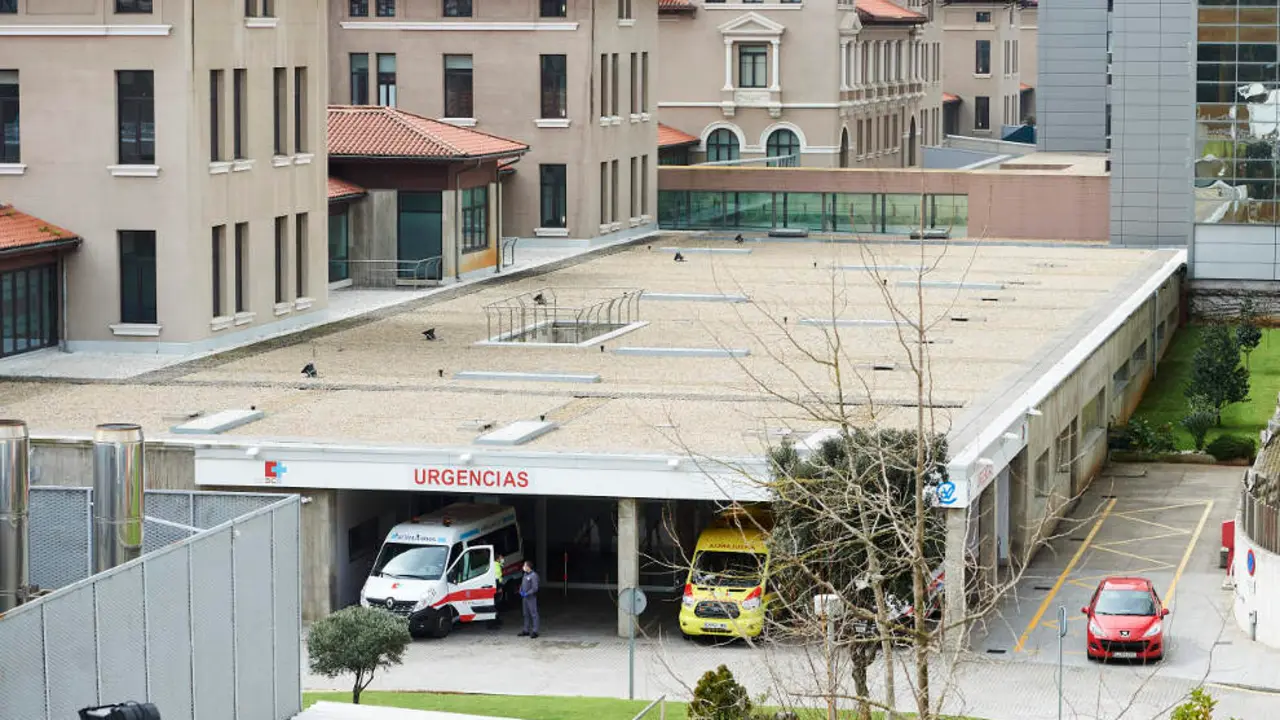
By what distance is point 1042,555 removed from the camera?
45.9m

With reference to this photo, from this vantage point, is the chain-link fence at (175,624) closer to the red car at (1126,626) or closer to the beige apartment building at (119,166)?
the red car at (1126,626)

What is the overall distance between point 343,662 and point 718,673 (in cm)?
594

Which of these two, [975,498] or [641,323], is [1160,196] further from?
[975,498]

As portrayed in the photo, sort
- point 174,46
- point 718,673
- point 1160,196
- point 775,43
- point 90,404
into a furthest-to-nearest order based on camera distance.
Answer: point 775,43 < point 1160,196 < point 174,46 < point 90,404 < point 718,673

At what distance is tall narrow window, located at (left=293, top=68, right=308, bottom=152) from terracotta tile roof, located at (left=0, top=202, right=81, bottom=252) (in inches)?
304

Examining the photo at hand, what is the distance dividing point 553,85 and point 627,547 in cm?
4310

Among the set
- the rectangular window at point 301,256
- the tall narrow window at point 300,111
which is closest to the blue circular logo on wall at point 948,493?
the rectangular window at point 301,256

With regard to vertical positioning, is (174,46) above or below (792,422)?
above

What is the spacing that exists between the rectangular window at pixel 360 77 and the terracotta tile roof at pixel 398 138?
A: 23.5 ft

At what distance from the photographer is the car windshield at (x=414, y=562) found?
128ft

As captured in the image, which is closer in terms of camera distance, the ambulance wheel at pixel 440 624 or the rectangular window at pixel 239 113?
the ambulance wheel at pixel 440 624

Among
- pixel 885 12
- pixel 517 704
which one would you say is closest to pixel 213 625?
pixel 517 704

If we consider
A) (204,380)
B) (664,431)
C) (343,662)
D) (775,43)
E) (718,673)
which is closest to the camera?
(718,673)

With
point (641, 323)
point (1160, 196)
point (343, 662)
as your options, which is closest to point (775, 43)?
point (1160, 196)
